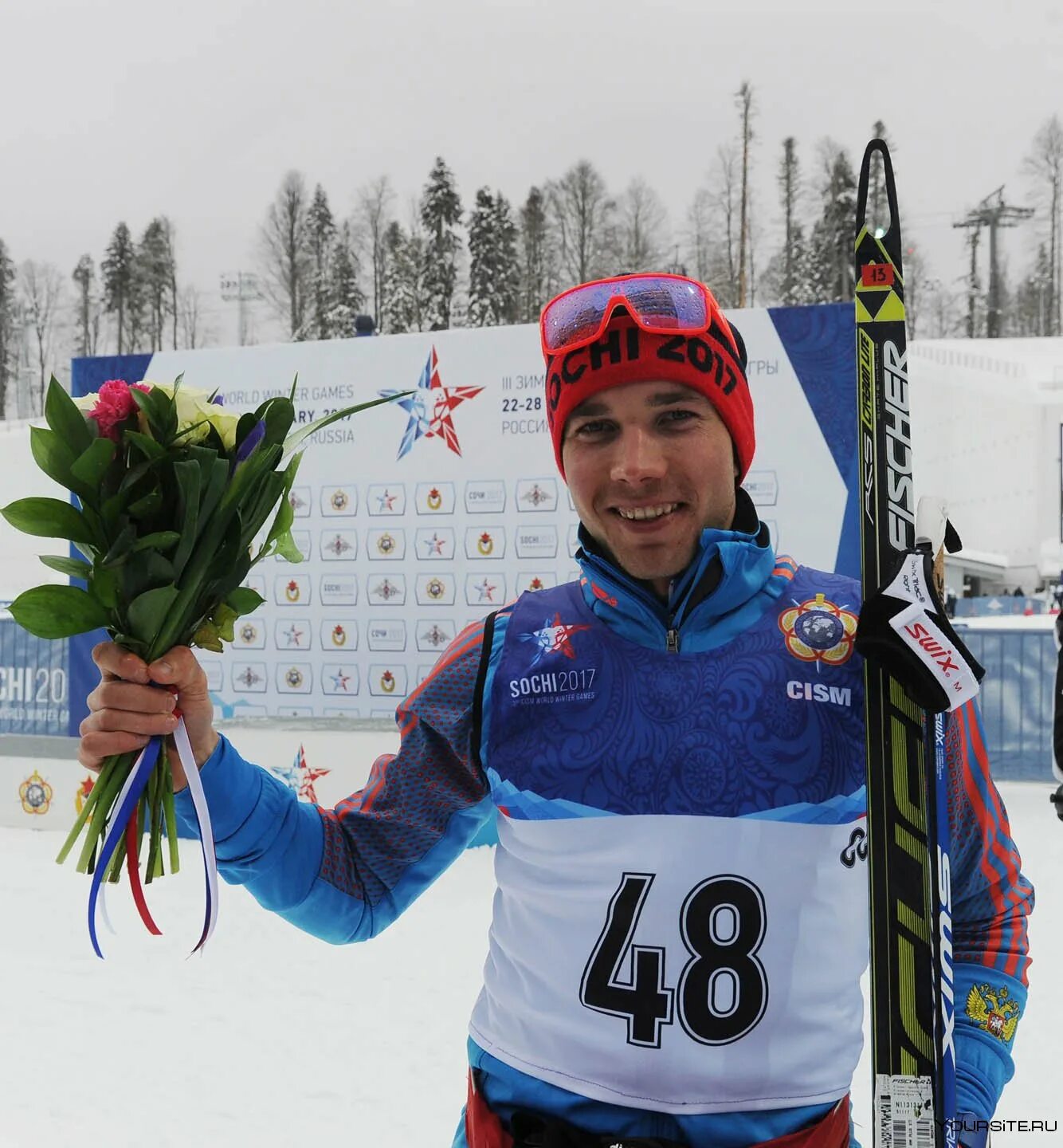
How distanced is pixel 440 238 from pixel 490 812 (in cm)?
3763

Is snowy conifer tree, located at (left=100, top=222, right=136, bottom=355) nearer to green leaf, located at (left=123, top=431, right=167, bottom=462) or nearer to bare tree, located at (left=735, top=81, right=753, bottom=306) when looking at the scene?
bare tree, located at (left=735, top=81, right=753, bottom=306)

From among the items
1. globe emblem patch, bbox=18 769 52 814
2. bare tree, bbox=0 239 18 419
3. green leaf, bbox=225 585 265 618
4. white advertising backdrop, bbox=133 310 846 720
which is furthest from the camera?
bare tree, bbox=0 239 18 419

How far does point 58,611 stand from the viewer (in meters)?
1.46

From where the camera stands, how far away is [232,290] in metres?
39.0

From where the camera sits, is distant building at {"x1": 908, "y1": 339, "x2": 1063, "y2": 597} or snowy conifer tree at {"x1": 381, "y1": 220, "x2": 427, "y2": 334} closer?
distant building at {"x1": 908, "y1": 339, "x2": 1063, "y2": 597}

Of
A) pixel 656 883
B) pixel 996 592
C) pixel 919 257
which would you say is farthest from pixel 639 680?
pixel 919 257

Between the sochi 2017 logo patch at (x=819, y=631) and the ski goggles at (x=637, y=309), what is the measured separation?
0.44 metres

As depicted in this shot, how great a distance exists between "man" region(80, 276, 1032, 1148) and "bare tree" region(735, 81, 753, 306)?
33905mm

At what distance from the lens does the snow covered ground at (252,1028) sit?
11.6ft

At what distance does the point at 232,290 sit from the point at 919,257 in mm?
27093

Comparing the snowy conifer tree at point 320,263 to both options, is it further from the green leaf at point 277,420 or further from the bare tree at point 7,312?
the green leaf at point 277,420

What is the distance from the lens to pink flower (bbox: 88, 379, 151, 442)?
1474 millimetres

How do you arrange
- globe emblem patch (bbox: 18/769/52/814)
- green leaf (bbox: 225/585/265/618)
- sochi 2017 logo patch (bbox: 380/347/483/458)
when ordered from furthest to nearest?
globe emblem patch (bbox: 18/769/52/814) < sochi 2017 logo patch (bbox: 380/347/483/458) < green leaf (bbox: 225/585/265/618)

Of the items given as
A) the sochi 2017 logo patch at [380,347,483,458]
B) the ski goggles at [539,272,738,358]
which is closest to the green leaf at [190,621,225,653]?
the ski goggles at [539,272,738,358]
